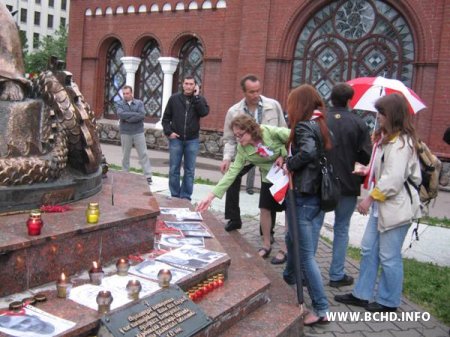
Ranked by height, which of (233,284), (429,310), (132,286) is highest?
(132,286)

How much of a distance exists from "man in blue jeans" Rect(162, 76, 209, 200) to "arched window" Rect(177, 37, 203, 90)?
30.7 ft

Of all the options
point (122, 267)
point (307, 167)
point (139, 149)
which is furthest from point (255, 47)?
point (122, 267)

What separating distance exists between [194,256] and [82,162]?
1333 mm

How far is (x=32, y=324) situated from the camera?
2467 mm

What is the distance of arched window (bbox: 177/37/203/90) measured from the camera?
54.9ft

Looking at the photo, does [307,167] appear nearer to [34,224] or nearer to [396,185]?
[396,185]

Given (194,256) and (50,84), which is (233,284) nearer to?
(194,256)

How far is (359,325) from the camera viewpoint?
156 inches

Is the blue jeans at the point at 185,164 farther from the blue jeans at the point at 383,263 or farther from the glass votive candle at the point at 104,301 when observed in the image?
the glass votive candle at the point at 104,301

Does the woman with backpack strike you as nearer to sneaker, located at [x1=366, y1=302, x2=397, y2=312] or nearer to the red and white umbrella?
sneaker, located at [x1=366, y1=302, x2=397, y2=312]

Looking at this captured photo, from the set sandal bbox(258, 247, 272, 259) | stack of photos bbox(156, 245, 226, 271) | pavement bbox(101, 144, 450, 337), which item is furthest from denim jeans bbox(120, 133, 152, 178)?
stack of photos bbox(156, 245, 226, 271)

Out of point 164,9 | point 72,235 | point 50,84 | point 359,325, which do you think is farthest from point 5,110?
point 164,9

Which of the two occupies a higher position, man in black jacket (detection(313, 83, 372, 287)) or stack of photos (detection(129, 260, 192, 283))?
man in black jacket (detection(313, 83, 372, 287))

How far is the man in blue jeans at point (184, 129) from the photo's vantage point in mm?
7289
